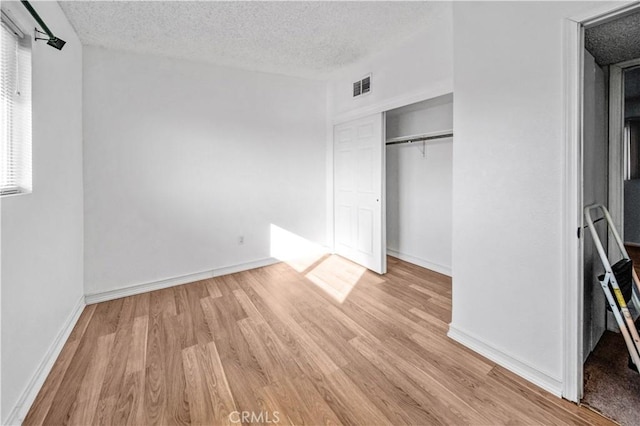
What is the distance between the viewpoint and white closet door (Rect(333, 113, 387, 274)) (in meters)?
3.40

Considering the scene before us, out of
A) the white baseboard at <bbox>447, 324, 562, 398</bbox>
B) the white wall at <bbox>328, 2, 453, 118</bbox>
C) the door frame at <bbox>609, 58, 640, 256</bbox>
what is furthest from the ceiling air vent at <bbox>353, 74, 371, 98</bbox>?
the white baseboard at <bbox>447, 324, 562, 398</bbox>

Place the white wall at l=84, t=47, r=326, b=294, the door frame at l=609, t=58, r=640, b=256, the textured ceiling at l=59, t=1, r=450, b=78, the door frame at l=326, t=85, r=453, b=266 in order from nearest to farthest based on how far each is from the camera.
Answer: the door frame at l=609, t=58, r=640, b=256
the textured ceiling at l=59, t=1, r=450, b=78
the door frame at l=326, t=85, r=453, b=266
the white wall at l=84, t=47, r=326, b=294

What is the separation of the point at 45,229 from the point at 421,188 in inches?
149

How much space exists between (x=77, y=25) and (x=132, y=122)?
2.82 ft

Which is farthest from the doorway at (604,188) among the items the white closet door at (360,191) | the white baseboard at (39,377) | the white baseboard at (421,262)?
the white baseboard at (39,377)

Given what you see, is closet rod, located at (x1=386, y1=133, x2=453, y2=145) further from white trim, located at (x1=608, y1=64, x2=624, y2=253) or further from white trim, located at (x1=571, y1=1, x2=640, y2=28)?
white trim, located at (x1=571, y1=1, x2=640, y2=28)

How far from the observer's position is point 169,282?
318 cm

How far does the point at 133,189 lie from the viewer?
9.70 ft

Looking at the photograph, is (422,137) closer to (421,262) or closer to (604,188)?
(421,262)

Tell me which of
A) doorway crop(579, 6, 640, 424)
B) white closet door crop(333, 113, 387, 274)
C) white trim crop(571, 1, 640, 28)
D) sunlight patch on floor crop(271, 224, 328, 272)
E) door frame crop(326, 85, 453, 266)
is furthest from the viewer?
sunlight patch on floor crop(271, 224, 328, 272)

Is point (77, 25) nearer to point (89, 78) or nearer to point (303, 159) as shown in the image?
point (89, 78)

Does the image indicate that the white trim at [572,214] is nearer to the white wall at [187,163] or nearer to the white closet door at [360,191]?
the white closet door at [360,191]

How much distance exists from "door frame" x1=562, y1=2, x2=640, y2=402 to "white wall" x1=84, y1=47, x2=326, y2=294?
3.01 m

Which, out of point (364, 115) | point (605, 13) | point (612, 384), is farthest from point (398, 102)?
point (612, 384)
